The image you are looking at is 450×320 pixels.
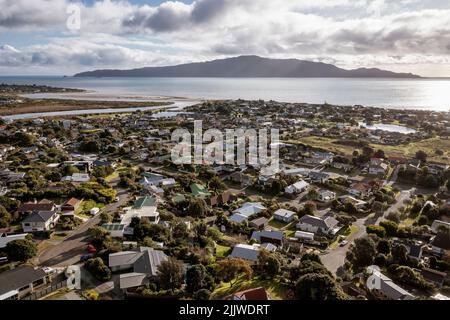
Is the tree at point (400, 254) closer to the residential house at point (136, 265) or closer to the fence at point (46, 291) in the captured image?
the residential house at point (136, 265)

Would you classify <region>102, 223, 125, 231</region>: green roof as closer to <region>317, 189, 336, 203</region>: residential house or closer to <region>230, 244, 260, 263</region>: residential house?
<region>230, 244, 260, 263</region>: residential house

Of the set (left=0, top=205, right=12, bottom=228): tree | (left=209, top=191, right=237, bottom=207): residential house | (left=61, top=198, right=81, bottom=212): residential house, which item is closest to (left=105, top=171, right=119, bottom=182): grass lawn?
(left=61, top=198, right=81, bottom=212): residential house

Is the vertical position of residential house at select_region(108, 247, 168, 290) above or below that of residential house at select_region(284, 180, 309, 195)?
below

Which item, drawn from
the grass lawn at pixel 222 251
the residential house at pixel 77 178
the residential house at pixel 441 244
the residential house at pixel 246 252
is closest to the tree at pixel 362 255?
the residential house at pixel 441 244
